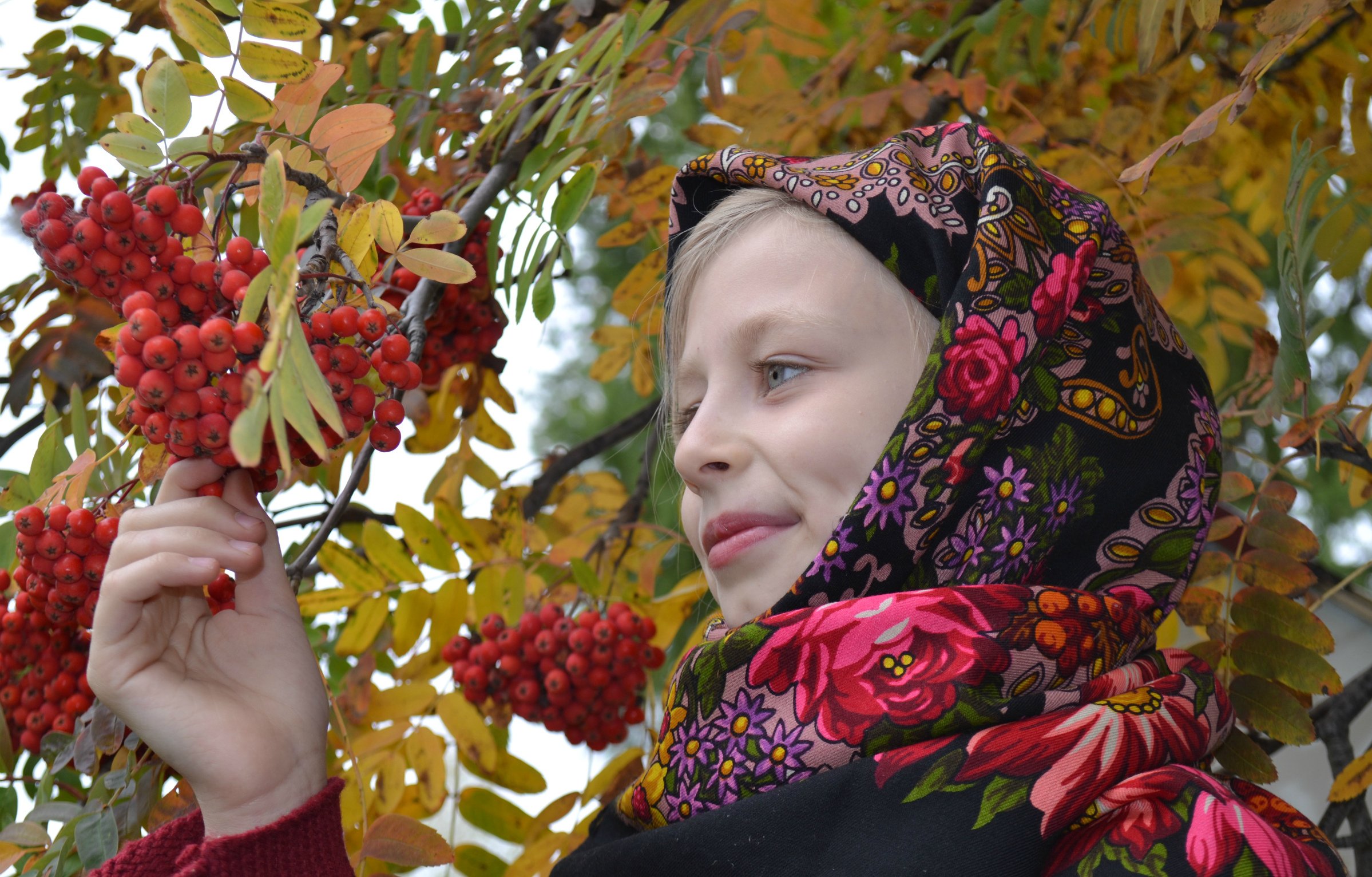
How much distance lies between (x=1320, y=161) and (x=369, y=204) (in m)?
1.75

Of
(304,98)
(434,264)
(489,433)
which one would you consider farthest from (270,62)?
(489,433)

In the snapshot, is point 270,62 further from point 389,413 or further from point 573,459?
point 573,459

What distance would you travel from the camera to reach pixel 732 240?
1366mm

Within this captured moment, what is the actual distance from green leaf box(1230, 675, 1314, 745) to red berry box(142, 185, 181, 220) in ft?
4.91

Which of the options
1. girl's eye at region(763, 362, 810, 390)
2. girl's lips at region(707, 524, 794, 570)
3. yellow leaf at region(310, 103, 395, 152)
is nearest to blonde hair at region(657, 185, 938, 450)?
girl's eye at region(763, 362, 810, 390)

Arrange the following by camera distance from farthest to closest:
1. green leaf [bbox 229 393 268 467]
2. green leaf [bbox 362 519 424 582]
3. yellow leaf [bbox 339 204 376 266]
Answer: green leaf [bbox 362 519 424 582]
yellow leaf [bbox 339 204 376 266]
green leaf [bbox 229 393 268 467]

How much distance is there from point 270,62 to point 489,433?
105cm

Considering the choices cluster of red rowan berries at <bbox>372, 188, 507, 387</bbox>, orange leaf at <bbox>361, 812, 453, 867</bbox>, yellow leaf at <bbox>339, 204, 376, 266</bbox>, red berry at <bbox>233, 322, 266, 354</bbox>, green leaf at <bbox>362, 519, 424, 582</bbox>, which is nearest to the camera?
red berry at <bbox>233, 322, 266, 354</bbox>

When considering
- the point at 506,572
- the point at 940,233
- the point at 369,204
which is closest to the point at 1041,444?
the point at 940,233

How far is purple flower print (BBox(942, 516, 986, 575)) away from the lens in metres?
1.10

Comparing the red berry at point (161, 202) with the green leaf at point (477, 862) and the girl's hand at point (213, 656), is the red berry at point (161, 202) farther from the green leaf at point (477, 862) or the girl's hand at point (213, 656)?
the green leaf at point (477, 862)

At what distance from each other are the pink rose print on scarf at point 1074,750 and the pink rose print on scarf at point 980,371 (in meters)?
0.30

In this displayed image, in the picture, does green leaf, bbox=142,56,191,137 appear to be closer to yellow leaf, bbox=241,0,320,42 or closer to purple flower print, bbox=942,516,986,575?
yellow leaf, bbox=241,0,320,42

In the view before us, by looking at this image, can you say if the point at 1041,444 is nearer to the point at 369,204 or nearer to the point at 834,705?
the point at 834,705
